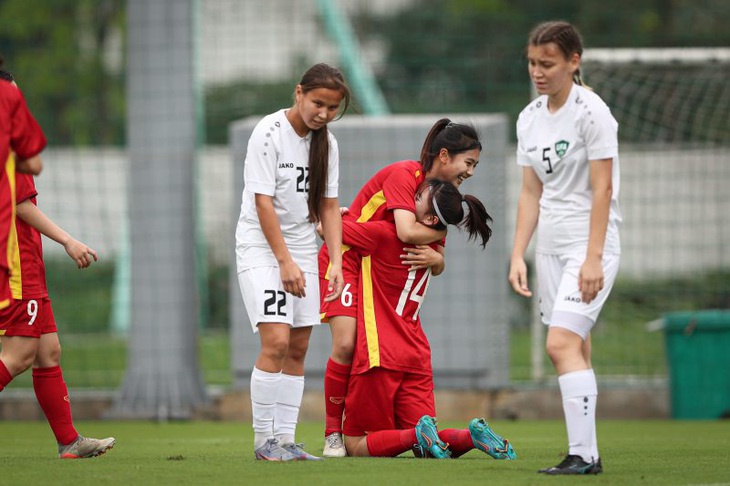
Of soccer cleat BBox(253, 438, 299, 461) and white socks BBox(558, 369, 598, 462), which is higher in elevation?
white socks BBox(558, 369, 598, 462)

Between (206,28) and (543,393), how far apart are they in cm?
556

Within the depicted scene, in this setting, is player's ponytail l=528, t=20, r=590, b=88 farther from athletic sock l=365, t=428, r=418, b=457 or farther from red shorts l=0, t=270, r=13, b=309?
red shorts l=0, t=270, r=13, b=309

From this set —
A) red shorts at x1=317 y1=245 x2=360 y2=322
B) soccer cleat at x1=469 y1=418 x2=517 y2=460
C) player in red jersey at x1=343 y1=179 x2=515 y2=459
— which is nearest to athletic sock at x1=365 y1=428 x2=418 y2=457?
player in red jersey at x1=343 y1=179 x2=515 y2=459

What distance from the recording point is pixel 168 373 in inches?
449

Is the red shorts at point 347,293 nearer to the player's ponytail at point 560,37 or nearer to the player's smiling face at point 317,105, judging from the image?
the player's smiling face at point 317,105

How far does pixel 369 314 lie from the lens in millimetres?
6953

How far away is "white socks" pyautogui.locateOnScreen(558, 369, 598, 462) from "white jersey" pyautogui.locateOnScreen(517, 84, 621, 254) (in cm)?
59

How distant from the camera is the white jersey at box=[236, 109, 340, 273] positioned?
6129mm

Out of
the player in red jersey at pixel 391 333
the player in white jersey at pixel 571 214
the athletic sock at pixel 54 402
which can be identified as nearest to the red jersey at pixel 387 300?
the player in red jersey at pixel 391 333

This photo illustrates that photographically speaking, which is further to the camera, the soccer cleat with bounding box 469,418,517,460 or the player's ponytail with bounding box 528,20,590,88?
the soccer cleat with bounding box 469,418,517,460

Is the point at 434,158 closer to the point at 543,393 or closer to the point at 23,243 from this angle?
the point at 23,243

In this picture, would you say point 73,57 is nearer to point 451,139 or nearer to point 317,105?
point 451,139

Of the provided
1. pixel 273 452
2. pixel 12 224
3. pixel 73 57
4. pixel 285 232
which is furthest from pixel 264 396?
pixel 73 57

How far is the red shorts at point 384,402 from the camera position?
22.5ft
